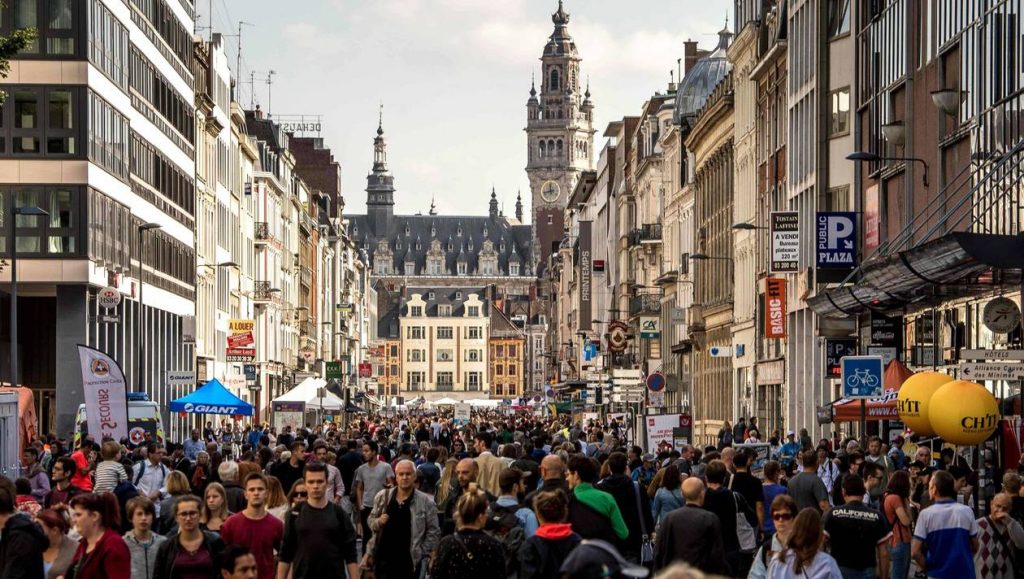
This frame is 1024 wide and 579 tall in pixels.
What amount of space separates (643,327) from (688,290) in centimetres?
310

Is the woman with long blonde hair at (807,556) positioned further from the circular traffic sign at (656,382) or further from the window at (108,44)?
the window at (108,44)

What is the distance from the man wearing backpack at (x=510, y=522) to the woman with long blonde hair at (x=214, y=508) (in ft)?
5.94

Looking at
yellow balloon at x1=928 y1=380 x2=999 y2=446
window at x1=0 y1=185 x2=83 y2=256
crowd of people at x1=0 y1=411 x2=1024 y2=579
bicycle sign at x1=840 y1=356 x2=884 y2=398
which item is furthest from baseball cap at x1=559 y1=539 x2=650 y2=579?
window at x1=0 y1=185 x2=83 y2=256

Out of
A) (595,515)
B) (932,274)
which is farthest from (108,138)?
(595,515)

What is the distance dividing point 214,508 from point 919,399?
1263cm

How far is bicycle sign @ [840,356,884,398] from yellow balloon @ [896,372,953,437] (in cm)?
224

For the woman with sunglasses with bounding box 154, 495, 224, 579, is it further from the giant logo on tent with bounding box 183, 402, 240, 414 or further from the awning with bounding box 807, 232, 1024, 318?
the giant logo on tent with bounding box 183, 402, 240, 414

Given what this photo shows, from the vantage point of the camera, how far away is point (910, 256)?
2683cm

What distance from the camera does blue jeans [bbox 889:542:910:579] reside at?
1733cm

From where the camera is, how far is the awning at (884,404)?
30969 mm

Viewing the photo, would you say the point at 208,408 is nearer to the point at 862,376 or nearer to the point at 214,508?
the point at 862,376

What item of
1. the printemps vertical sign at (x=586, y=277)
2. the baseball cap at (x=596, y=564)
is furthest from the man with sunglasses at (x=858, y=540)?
the printemps vertical sign at (x=586, y=277)

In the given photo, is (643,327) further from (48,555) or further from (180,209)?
(48,555)

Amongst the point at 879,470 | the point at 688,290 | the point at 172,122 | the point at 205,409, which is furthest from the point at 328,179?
the point at 879,470
